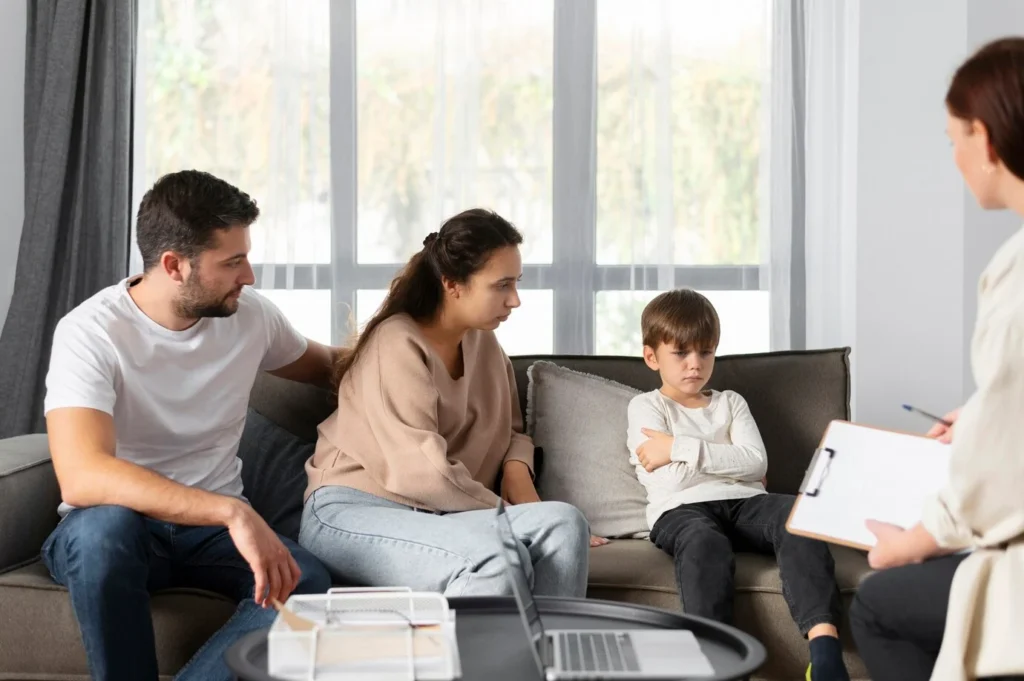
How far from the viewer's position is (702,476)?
2492 mm

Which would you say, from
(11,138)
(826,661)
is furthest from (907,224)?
(11,138)

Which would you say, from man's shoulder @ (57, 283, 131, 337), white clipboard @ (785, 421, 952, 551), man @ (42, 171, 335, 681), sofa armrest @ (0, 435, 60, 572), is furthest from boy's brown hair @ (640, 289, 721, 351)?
sofa armrest @ (0, 435, 60, 572)

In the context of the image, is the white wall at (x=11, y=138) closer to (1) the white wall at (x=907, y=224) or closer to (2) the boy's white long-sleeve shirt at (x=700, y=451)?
(2) the boy's white long-sleeve shirt at (x=700, y=451)

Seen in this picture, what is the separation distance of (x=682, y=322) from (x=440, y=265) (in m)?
0.57

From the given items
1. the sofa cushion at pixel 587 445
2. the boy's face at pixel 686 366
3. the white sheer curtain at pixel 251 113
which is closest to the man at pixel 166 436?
the sofa cushion at pixel 587 445

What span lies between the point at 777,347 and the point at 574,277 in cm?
69

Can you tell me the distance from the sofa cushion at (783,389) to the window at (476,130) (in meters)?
0.85

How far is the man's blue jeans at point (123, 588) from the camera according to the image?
1.86 meters

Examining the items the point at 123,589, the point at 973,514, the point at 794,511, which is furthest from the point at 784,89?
the point at 123,589

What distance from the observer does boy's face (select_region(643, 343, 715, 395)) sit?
2549 mm

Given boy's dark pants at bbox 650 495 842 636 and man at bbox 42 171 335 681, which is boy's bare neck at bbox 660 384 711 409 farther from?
man at bbox 42 171 335 681

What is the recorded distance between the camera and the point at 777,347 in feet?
11.7

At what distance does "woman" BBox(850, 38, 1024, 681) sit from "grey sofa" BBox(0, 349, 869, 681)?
2.13ft

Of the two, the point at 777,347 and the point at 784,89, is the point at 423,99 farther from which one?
the point at 777,347
